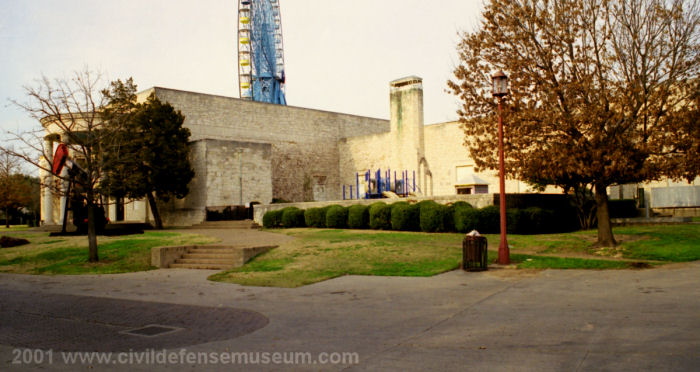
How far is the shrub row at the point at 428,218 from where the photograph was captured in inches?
753

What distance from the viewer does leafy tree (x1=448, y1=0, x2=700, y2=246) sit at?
46.3 ft

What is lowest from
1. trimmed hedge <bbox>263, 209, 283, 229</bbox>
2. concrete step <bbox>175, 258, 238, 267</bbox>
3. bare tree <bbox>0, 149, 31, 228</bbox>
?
concrete step <bbox>175, 258, 238, 267</bbox>

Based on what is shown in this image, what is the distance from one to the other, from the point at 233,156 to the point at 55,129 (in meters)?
14.4

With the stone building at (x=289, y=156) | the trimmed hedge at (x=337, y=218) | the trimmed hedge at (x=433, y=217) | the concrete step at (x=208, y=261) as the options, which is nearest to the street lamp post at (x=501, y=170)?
the trimmed hedge at (x=433, y=217)

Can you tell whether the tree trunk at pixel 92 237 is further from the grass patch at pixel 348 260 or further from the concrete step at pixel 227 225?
the concrete step at pixel 227 225

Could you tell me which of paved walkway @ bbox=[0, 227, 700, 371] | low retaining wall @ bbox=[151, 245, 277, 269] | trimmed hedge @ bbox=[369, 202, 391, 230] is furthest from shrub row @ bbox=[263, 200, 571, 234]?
paved walkway @ bbox=[0, 227, 700, 371]

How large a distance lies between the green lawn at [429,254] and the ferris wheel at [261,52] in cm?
3538

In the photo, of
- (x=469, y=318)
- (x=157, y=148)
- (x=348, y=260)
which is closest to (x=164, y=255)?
(x=348, y=260)

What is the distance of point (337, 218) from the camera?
2403 centimetres

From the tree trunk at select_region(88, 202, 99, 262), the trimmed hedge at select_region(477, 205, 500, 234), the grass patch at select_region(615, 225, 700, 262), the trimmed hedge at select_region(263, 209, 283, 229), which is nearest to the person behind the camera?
the grass patch at select_region(615, 225, 700, 262)

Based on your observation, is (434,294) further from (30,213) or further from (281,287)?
(30,213)

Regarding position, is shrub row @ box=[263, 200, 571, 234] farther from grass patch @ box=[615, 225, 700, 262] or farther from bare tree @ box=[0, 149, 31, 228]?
bare tree @ box=[0, 149, 31, 228]

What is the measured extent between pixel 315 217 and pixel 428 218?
6.68m

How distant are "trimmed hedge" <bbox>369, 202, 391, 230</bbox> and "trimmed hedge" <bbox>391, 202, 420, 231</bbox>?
53cm
